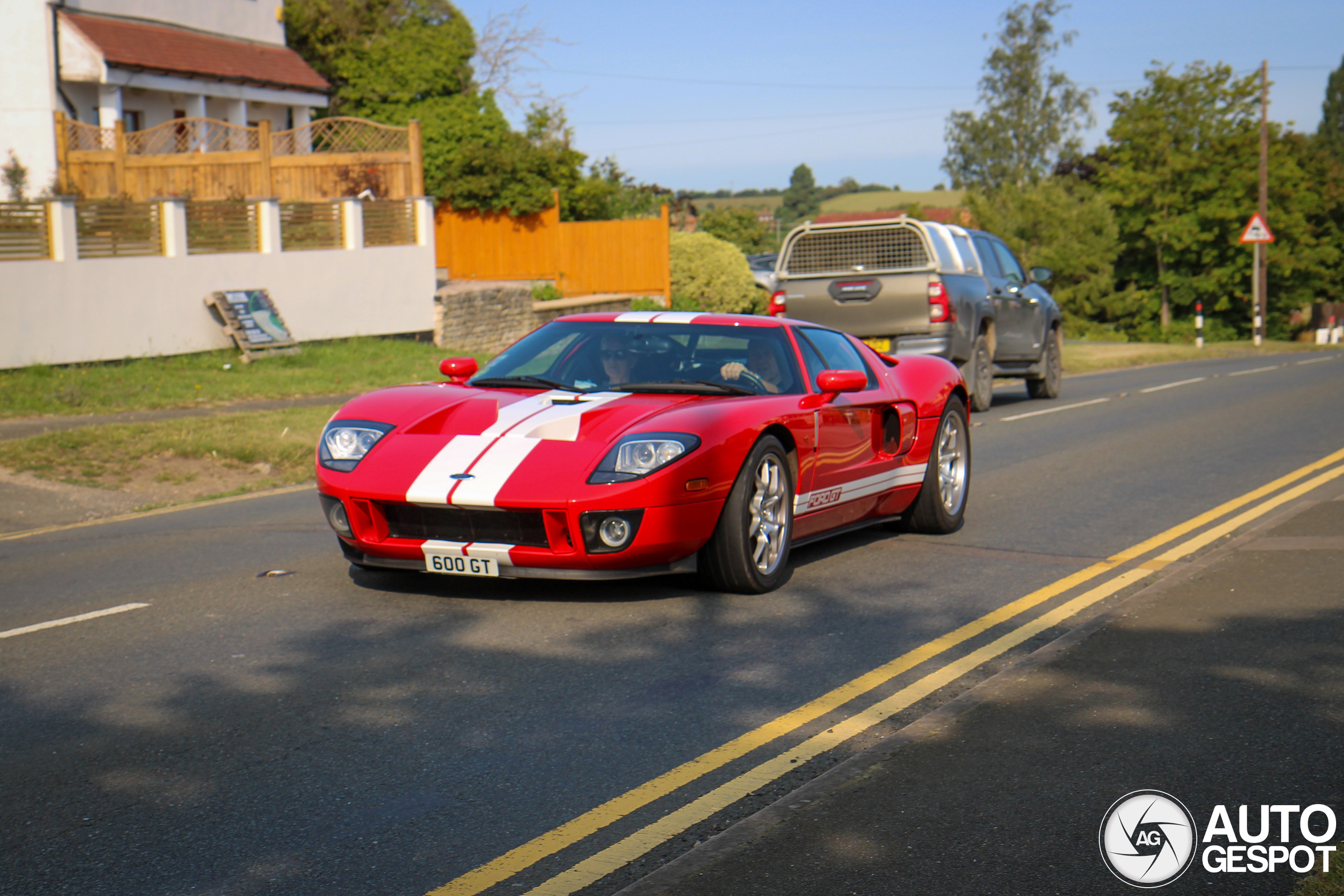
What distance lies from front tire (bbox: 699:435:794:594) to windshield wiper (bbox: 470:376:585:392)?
42.7 inches

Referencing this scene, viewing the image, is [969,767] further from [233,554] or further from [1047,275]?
[1047,275]

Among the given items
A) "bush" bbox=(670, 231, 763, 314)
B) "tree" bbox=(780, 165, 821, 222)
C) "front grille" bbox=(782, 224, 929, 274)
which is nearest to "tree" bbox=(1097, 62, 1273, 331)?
"bush" bbox=(670, 231, 763, 314)

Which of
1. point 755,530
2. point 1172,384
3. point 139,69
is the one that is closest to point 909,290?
point 1172,384

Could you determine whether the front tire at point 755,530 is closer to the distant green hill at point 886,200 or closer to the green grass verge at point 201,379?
the green grass verge at point 201,379

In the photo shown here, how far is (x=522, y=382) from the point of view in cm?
731

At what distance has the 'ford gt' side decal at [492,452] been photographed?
615 cm

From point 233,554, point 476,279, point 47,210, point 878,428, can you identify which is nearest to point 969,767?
point 878,428

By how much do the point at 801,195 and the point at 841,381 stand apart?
15660 centimetres

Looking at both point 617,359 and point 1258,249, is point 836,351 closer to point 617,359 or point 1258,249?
point 617,359

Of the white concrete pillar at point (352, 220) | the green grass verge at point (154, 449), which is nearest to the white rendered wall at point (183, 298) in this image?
the white concrete pillar at point (352, 220)

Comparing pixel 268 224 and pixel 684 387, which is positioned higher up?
pixel 268 224

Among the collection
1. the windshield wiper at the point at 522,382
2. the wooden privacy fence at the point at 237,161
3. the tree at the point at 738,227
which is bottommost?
the windshield wiper at the point at 522,382

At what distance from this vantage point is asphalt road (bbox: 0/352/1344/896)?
12.0 feet

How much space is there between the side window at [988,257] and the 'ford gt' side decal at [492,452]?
11.9m
